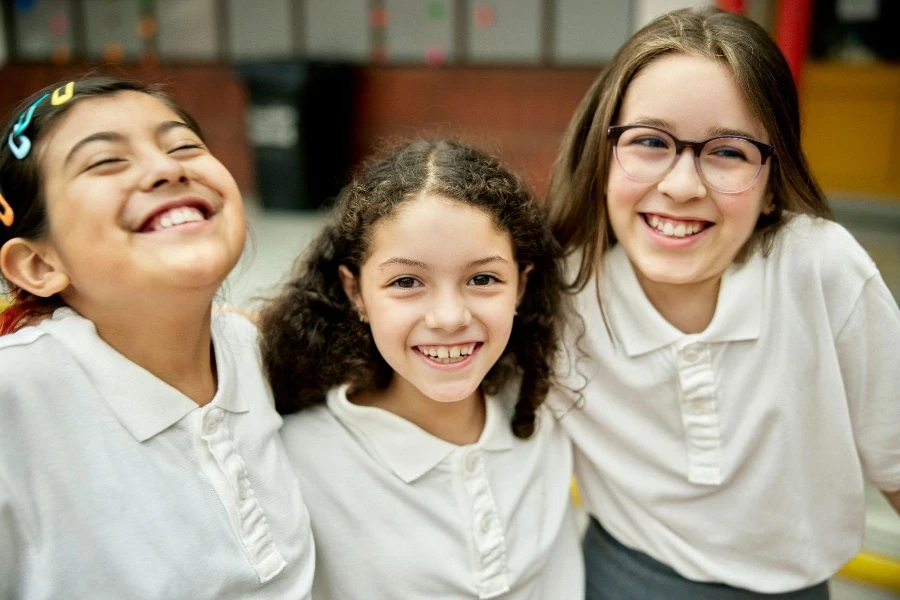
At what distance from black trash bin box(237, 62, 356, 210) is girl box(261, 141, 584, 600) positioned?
537cm

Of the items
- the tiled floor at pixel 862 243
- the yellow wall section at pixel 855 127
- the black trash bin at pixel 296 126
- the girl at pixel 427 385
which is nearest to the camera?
the girl at pixel 427 385

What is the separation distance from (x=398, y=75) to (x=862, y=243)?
13.7 ft

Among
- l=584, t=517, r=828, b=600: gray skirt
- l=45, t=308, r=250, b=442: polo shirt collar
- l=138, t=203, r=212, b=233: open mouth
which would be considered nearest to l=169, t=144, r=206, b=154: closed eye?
l=138, t=203, r=212, b=233: open mouth

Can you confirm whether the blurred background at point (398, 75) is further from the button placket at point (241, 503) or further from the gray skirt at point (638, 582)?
the button placket at point (241, 503)

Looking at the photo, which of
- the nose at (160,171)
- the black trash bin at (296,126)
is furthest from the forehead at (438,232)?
the black trash bin at (296,126)

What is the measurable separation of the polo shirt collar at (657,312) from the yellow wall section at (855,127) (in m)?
5.20

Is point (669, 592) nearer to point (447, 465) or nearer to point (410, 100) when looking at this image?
point (447, 465)

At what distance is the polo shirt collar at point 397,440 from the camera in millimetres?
1518

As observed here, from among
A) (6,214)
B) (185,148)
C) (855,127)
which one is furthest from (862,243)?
(6,214)

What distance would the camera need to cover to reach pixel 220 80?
796 cm

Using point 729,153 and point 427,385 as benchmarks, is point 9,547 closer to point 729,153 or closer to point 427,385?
point 427,385

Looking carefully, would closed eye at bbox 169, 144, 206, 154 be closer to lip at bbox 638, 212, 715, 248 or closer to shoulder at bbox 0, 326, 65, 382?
shoulder at bbox 0, 326, 65, 382

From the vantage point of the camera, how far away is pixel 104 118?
4.11ft

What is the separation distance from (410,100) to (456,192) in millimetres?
5985
